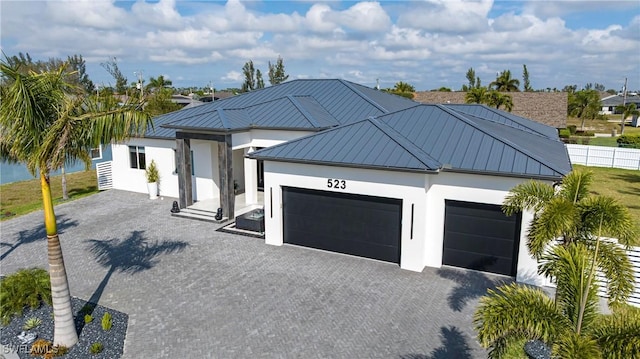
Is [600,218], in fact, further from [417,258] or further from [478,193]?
[417,258]

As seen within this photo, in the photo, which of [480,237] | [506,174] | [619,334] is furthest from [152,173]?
[619,334]

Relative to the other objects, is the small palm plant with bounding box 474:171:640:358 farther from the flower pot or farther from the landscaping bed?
the flower pot

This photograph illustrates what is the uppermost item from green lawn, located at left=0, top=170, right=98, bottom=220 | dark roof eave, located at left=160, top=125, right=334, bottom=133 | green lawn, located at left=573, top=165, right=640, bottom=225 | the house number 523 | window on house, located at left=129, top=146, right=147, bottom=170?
dark roof eave, located at left=160, top=125, right=334, bottom=133

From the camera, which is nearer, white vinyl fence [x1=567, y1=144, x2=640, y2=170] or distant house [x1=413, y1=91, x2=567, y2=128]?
white vinyl fence [x1=567, y1=144, x2=640, y2=170]

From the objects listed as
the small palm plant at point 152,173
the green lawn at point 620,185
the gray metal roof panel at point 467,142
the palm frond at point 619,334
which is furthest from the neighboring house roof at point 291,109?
the palm frond at point 619,334

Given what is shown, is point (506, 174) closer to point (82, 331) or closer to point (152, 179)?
point (82, 331)

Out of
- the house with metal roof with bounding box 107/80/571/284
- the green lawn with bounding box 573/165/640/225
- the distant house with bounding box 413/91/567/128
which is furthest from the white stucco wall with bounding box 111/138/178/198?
the distant house with bounding box 413/91/567/128
